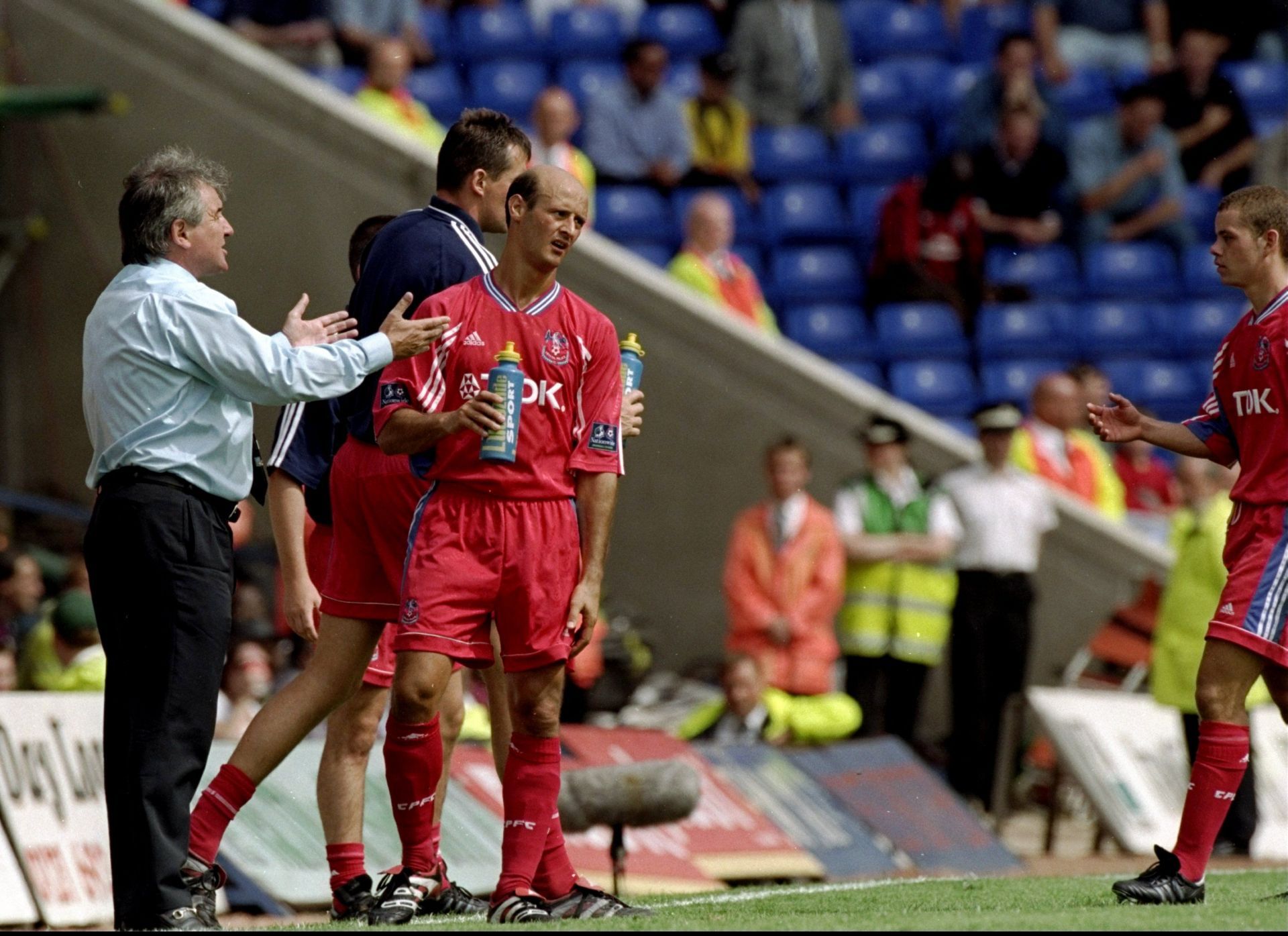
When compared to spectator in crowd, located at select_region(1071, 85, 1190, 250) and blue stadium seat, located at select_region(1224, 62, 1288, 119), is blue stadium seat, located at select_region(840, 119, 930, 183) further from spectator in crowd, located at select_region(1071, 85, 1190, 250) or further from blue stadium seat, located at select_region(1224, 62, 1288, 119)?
blue stadium seat, located at select_region(1224, 62, 1288, 119)

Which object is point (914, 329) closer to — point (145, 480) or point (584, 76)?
point (584, 76)

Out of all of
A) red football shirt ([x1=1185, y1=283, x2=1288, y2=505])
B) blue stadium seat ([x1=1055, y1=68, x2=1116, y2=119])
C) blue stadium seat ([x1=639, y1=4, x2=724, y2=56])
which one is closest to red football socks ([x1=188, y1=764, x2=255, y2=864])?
red football shirt ([x1=1185, y1=283, x2=1288, y2=505])

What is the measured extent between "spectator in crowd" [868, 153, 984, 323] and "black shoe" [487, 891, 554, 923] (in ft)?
34.3

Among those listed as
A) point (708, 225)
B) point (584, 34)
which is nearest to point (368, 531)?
point (708, 225)

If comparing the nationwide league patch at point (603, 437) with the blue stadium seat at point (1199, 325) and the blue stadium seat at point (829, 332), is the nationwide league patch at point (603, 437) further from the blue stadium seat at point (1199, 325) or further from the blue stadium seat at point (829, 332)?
the blue stadium seat at point (1199, 325)

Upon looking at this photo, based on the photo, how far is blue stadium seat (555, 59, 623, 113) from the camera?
1764 cm

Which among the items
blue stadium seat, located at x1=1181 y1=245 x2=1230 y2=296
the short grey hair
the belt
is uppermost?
blue stadium seat, located at x1=1181 y1=245 x2=1230 y2=296

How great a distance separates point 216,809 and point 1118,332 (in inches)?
467

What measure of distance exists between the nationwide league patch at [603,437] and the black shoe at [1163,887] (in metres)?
2.02

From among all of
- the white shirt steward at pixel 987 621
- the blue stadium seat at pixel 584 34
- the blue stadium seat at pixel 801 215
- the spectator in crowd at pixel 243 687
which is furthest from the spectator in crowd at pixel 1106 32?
the spectator in crowd at pixel 243 687

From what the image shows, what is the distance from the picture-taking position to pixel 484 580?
6.46 meters

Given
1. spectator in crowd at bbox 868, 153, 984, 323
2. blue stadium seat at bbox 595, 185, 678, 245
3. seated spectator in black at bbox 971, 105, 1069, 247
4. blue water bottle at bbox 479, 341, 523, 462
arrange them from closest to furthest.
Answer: blue water bottle at bbox 479, 341, 523, 462, spectator in crowd at bbox 868, 153, 984, 323, blue stadium seat at bbox 595, 185, 678, 245, seated spectator in black at bbox 971, 105, 1069, 247

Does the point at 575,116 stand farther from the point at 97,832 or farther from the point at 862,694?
the point at 97,832

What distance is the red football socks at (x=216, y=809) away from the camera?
22.4 ft
